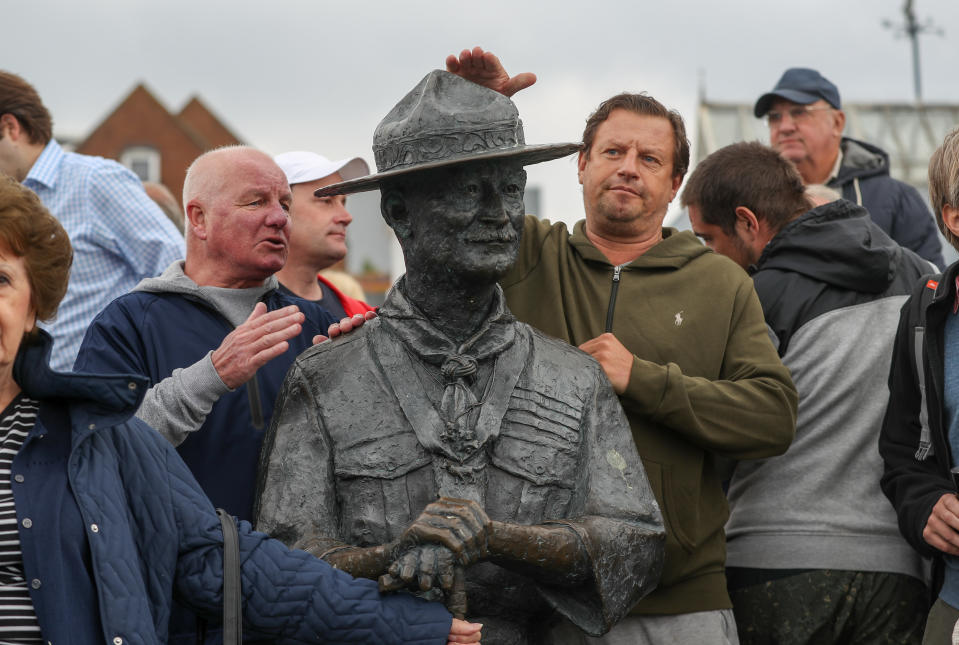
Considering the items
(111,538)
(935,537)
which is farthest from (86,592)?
(935,537)

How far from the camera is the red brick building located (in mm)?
36719

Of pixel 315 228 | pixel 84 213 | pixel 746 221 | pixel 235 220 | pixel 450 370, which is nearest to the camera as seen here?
pixel 450 370

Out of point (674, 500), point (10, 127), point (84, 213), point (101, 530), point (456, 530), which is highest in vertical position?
point (10, 127)

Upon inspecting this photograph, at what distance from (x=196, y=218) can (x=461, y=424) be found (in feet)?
5.25

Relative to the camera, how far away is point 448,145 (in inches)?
136

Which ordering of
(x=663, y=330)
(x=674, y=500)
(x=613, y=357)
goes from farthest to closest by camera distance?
(x=663, y=330)
(x=674, y=500)
(x=613, y=357)

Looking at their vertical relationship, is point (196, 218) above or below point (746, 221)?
above

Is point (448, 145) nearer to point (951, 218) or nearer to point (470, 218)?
point (470, 218)

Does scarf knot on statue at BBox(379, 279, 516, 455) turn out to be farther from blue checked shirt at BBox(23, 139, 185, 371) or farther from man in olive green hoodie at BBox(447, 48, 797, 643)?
blue checked shirt at BBox(23, 139, 185, 371)

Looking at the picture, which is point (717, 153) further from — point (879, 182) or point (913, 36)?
point (913, 36)

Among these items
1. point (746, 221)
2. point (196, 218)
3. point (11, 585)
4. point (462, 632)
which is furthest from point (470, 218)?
point (746, 221)

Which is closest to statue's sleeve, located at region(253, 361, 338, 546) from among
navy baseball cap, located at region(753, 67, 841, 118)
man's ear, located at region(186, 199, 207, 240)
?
man's ear, located at region(186, 199, 207, 240)

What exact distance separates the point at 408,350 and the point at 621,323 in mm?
1033

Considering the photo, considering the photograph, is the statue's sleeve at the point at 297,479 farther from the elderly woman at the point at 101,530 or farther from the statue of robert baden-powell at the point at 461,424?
the elderly woman at the point at 101,530
